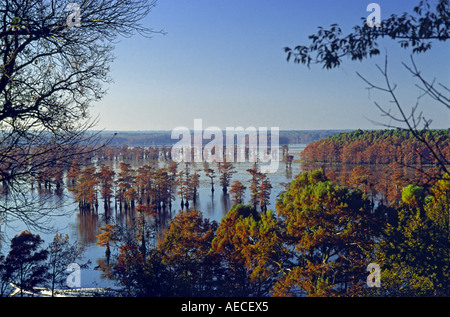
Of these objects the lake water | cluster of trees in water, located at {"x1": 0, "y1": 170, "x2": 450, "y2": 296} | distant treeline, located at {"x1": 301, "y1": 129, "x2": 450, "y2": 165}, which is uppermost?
distant treeline, located at {"x1": 301, "y1": 129, "x2": 450, "y2": 165}

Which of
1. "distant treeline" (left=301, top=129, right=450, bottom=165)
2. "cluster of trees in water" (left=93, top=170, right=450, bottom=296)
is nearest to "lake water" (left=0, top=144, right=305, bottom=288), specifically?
"cluster of trees in water" (left=93, top=170, right=450, bottom=296)

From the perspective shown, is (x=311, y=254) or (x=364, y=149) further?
(x=364, y=149)

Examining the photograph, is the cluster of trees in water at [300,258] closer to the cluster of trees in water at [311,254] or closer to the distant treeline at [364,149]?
the cluster of trees in water at [311,254]

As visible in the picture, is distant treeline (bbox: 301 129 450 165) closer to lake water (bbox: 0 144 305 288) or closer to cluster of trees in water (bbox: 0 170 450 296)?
lake water (bbox: 0 144 305 288)

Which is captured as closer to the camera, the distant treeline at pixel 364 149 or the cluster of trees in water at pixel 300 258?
the cluster of trees in water at pixel 300 258

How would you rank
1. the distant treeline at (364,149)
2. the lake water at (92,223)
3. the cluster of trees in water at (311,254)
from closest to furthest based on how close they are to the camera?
1. the cluster of trees in water at (311,254)
2. the lake water at (92,223)
3. the distant treeline at (364,149)

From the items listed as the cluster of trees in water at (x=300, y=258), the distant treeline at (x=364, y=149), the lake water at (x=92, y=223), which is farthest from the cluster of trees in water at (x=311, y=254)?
the distant treeline at (x=364, y=149)

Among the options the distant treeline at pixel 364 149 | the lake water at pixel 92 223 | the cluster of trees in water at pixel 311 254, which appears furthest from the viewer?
the distant treeline at pixel 364 149

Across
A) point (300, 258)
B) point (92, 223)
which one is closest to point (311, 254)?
point (300, 258)

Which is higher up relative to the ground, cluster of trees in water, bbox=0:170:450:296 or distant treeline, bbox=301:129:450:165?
distant treeline, bbox=301:129:450:165

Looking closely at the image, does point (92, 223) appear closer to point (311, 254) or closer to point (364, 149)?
point (311, 254)

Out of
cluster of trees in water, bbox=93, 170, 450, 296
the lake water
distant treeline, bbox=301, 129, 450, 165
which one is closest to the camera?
cluster of trees in water, bbox=93, 170, 450, 296
